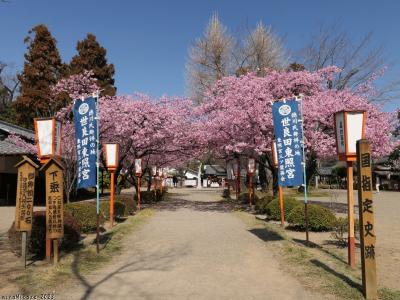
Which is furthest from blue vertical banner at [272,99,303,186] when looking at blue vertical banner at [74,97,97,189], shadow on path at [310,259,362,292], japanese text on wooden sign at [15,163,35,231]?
japanese text on wooden sign at [15,163,35,231]

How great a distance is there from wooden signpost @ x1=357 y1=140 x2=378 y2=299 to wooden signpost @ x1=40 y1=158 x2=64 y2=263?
18.2 ft

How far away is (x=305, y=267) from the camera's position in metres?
7.79

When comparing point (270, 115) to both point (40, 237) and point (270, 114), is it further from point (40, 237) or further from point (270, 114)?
point (40, 237)

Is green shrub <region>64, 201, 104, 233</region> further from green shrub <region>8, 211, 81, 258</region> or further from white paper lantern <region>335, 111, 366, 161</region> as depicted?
white paper lantern <region>335, 111, 366, 161</region>

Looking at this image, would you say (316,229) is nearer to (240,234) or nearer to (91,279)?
(240,234)

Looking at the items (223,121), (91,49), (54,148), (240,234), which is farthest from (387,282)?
(91,49)

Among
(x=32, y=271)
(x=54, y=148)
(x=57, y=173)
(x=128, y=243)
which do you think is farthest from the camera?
(x=128, y=243)

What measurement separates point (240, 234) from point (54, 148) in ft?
20.3

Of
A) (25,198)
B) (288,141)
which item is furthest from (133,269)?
(288,141)

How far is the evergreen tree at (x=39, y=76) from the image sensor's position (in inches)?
1273

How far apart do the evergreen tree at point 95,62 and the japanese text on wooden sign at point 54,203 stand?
30894 millimetres

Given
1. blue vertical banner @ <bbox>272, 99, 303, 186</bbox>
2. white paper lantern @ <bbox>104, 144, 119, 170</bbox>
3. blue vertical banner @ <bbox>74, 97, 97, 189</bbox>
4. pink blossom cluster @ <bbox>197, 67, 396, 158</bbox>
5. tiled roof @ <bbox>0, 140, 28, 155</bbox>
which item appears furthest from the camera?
tiled roof @ <bbox>0, 140, 28, 155</bbox>

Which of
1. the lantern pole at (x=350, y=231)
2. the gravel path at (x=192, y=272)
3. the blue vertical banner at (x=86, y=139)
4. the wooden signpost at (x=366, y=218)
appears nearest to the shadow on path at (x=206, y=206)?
the gravel path at (x=192, y=272)

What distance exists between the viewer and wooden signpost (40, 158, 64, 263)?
26.6ft
